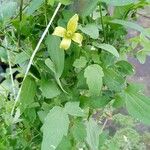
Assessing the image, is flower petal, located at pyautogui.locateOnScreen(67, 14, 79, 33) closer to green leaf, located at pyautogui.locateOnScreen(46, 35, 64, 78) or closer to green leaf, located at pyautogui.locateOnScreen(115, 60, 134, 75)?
green leaf, located at pyautogui.locateOnScreen(46, 35, 64, 78)

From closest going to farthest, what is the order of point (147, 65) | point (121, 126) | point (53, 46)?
point (53, 46) < point (121, 126) < point (147, 65)

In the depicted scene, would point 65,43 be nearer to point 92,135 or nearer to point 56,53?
point 56,53

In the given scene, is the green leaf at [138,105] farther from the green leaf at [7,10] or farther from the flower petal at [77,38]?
the green leaf at [7,10]

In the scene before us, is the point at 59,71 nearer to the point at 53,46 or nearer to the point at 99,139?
the point at 53,46

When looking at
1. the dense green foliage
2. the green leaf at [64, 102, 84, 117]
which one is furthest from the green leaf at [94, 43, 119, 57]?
the green leaf at [64, 102, 84, 117]

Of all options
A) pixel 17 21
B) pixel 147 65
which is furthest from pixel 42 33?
pixel 147 65

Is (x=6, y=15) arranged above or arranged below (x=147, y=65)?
above

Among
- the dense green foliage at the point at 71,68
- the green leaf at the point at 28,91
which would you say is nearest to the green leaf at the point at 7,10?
the dense green foliage at the point at 71,68
